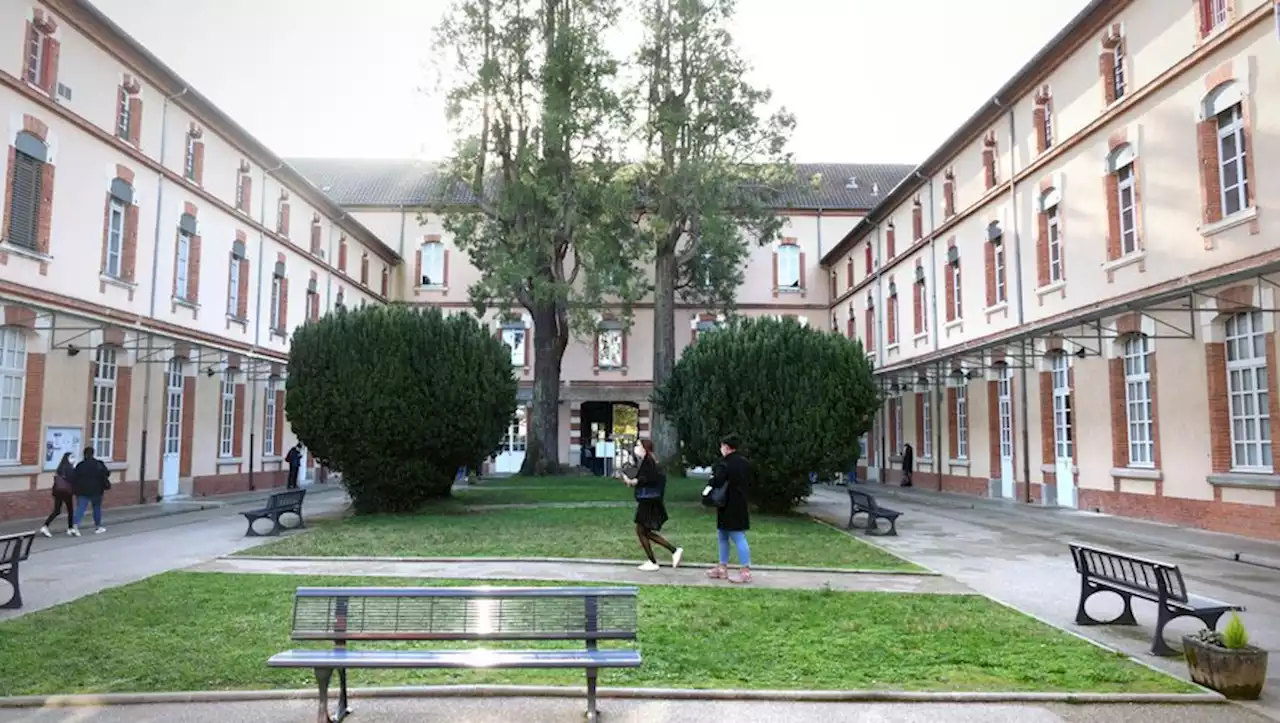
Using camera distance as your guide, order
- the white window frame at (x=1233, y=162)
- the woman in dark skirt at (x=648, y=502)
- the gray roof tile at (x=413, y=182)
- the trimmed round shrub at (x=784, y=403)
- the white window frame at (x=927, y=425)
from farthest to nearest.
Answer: the gray roof tile at (x=413, y=182) < the white window frame at (x=927, y=425) < the trimmed round shrub at (x=784, y=403) < the white window frame at (x=1233, y=162) < the woman in dark skirt at (x=648, y=502)

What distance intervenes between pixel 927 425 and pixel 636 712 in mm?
25960

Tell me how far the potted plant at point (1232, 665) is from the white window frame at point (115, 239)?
69.6 feet

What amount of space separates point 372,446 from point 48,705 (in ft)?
38.5

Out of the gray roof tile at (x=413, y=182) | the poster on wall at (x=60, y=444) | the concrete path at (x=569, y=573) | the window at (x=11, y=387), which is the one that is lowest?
the concrete path at (x=569, y=573)

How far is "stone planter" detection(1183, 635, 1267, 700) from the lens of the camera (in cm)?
581

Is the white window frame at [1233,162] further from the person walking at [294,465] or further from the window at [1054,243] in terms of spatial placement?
the person walking at [294,465]

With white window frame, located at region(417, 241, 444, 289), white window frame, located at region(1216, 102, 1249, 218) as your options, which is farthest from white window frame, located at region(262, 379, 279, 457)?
white window frame, located at region(1216, 102, 1249, 218)

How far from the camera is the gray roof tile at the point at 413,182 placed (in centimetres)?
4206

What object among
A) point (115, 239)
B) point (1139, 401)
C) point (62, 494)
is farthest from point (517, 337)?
point (1139, 401)

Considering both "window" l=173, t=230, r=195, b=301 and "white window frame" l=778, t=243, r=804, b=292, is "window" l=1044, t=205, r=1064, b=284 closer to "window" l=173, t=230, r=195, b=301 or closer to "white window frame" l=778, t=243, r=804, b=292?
"white window frame" l=778, t=243, r=804, b=292

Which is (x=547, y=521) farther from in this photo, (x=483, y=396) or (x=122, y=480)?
(x=122, y=480)

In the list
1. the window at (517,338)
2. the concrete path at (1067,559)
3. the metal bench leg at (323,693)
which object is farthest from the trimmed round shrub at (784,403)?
the window at (517,338)

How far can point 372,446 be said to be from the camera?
17094 mm

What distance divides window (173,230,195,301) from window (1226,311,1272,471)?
23.5 m
